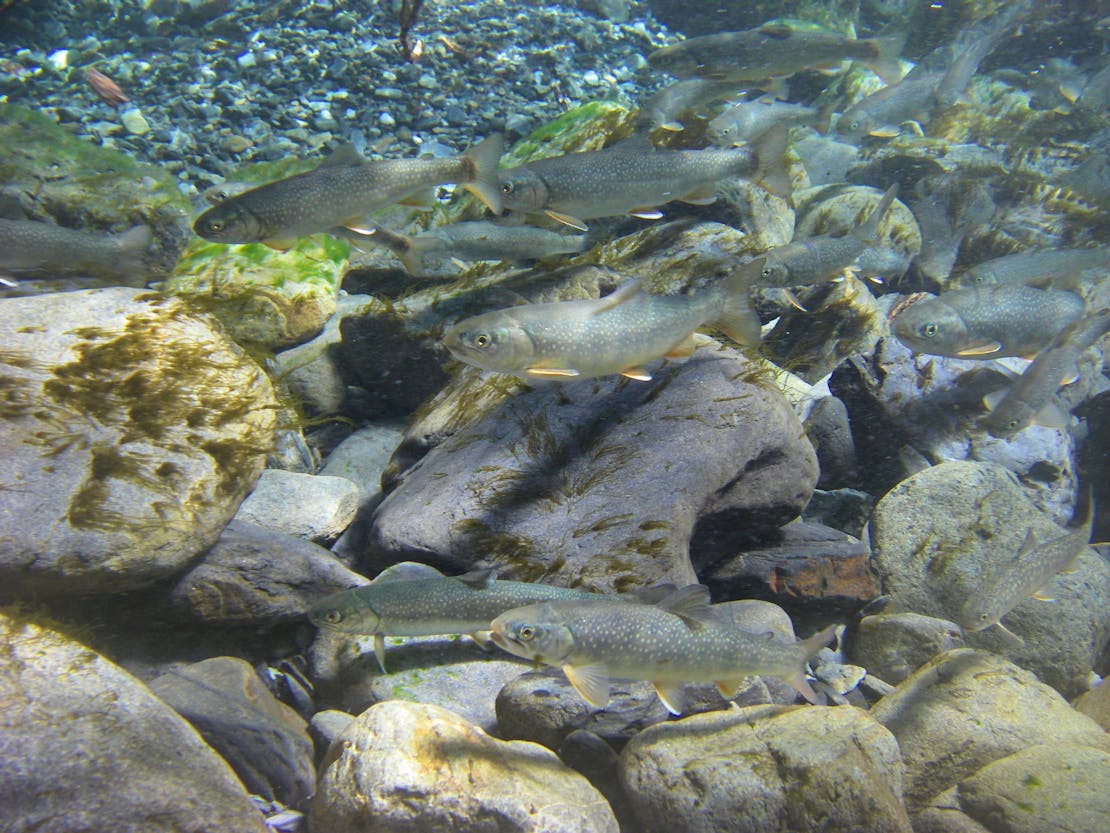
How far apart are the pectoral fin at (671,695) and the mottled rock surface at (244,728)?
180cm

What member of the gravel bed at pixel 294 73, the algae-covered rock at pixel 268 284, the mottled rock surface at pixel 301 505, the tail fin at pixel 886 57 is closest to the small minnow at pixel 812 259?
the mottled rock surface at pixel 301 505

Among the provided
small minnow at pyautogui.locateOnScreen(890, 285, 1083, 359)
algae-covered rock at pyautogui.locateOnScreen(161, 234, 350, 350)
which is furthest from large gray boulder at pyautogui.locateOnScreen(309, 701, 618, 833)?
small minnow at pyautogui.locateOnScreen(890, 285, 1083, 359)

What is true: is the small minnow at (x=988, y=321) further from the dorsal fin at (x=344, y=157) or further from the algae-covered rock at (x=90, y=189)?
the algae-covered rock at (x=90, y=189)

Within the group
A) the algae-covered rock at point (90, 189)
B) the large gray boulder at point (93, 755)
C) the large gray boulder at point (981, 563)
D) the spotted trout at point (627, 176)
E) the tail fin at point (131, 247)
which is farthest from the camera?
the algae-covered rock at point (90, 189)

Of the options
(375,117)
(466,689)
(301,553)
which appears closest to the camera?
(466,689)

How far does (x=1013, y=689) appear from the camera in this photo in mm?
3510

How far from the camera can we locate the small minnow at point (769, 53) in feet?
28.5

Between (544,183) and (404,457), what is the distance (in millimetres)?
2537

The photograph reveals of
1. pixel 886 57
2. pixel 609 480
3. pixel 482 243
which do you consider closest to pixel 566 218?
pixel 482 243

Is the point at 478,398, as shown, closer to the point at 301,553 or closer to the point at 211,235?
the point at 301,553

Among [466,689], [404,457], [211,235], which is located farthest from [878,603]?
[211,235]

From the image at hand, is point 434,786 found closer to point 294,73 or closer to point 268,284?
point 268,284

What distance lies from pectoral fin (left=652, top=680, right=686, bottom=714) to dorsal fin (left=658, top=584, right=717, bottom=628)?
0.35 m

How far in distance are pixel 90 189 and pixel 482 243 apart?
206 inches
